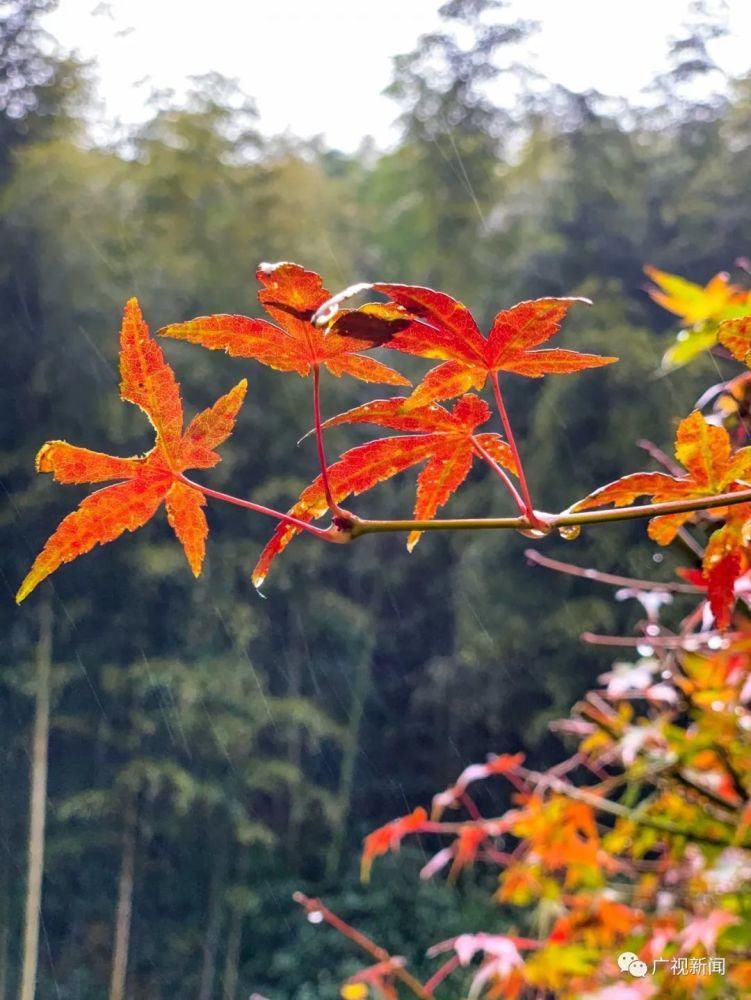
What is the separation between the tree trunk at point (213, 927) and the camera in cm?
368

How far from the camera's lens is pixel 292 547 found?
416 centimetres

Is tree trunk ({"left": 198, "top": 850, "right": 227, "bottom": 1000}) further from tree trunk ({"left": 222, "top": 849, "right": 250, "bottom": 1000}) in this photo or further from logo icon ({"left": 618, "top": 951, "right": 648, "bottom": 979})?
logo icon ({"left": 618, "top": 951, "right": 648, "bottom": 979})

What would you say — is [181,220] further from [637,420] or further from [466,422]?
[466,422]

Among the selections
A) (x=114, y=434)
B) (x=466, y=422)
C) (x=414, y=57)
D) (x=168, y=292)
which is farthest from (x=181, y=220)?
(x=466, y=422)

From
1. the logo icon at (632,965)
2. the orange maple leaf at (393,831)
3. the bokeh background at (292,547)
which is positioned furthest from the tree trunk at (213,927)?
the logo icon at (632,965)

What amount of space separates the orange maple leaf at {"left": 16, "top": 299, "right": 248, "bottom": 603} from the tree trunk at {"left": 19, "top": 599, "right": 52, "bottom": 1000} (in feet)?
12.7

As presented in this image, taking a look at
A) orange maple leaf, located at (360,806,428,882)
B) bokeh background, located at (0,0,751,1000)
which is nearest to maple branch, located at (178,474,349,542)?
orange maple leaf, located at (360,806,428,882)

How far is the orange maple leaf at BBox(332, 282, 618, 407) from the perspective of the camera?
0.18 m

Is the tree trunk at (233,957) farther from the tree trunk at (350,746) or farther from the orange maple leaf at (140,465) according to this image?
the orange maple leaf at (140,465)

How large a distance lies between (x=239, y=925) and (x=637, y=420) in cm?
312

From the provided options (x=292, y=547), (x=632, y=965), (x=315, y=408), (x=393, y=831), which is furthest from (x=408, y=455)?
(x=292, y=547)

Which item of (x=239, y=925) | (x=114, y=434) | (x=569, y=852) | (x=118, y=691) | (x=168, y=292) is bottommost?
(x=239, y=925)

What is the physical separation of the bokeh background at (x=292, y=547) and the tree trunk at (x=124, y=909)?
0.02 metres

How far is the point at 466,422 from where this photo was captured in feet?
0.68
